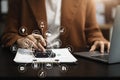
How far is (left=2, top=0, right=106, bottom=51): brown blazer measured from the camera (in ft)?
3.65

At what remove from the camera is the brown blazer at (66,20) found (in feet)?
3.65

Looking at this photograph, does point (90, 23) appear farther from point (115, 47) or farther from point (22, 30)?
point (115, 47)

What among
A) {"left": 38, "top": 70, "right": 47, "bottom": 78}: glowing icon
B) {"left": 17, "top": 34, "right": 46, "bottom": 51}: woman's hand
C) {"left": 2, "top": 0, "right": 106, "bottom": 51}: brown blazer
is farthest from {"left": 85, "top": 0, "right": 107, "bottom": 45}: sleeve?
{"left": 38, "top": 70, "right": 47, "bottom": 78}: glowing icon

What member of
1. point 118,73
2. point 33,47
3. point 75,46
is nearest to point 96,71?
point 118,73

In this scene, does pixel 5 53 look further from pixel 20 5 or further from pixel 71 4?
pixel 71 4

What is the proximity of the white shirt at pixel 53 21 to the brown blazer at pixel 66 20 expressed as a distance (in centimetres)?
2

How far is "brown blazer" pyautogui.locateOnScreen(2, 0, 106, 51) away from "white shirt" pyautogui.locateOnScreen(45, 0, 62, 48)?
0.07 feet

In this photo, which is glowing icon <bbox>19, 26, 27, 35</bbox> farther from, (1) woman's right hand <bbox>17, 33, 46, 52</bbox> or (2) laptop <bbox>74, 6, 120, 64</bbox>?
(2) laptop <bbox>74, 6, 120, 64</bbox>

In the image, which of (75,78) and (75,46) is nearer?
(75,78)

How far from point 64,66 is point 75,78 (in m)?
0.09

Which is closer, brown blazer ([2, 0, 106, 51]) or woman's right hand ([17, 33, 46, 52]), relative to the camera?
woman's right hand ([17, 33, 46, 52])

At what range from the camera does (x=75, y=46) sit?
1226mm

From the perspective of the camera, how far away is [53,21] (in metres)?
1.11

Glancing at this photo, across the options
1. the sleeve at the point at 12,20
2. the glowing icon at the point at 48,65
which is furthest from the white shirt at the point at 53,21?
the glowing icon at the point at 48,65
